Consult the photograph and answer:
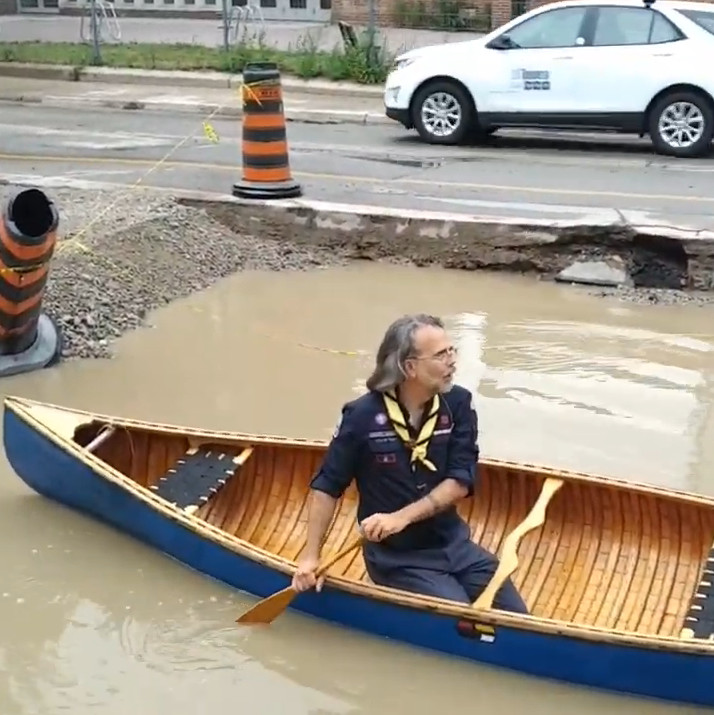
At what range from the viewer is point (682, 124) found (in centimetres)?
1449

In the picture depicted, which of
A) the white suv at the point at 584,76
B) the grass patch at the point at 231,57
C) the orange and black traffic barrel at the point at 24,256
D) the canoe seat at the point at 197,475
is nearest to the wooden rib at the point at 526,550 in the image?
the canoe seat at the point at 197,475

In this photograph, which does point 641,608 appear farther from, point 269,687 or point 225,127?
point 225,127

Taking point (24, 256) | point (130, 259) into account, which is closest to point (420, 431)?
point (24, 256)

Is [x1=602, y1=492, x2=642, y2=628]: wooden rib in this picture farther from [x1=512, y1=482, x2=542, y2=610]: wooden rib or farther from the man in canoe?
the man in canoe

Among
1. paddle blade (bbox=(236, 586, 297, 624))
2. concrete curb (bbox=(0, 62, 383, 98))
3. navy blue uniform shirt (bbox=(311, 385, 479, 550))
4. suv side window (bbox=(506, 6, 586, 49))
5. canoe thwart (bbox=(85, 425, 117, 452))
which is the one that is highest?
suv side window (bbox=(506, 6, 586, 49))

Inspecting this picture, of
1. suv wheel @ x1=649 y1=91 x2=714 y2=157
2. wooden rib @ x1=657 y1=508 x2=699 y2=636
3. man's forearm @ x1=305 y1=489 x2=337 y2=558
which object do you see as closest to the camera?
man's forearm @ x1=305 y1=489 x2=337 y2=558

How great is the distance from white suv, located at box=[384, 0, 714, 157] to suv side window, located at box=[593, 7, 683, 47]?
0.01 meters

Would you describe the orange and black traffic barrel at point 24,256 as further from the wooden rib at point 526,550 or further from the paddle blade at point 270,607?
the wooden rib at point 526,550

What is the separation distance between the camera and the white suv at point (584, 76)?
14.4m

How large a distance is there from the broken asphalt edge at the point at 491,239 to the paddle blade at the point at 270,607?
18.5 ft

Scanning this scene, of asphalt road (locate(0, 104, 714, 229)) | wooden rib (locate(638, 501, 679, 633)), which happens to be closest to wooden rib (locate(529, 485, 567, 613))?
wooden rib (locate(638, 501, 679, 633))

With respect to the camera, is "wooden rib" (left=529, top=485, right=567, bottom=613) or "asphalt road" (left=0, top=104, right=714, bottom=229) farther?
"asphalt road" (left=0, top=104, right=714, bottom=229)

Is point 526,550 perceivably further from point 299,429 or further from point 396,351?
point 299,429

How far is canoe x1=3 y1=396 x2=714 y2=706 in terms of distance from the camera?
4863 millimetres
